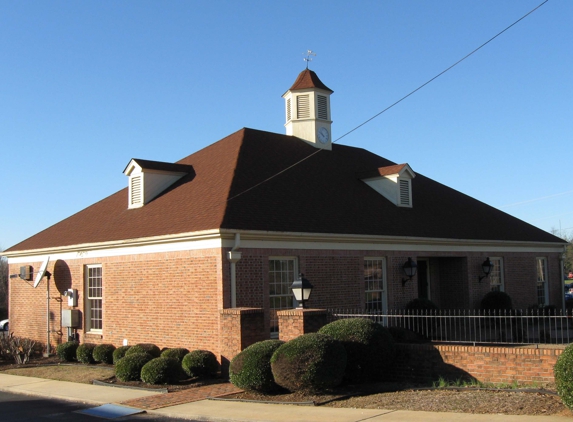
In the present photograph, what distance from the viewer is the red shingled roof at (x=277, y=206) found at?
17.8m

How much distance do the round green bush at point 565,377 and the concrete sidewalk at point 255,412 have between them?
1.01ft

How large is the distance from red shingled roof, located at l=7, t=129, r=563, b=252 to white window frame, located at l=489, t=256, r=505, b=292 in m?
1.01

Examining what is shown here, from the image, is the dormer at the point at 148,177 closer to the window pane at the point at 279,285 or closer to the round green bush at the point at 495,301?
the window pane at the point at 279,285

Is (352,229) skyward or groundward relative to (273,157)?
groundward

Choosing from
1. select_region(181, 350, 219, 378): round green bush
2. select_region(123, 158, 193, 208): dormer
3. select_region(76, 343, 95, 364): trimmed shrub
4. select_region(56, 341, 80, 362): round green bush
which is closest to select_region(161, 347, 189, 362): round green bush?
select_region(181, 350, 219, 378): round green bush

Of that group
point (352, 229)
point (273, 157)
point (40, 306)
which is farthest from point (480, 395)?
point (40, 306)

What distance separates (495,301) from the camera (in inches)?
924

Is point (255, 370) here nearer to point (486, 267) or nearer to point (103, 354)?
point (103, 354)

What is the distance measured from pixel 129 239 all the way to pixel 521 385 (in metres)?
11.7

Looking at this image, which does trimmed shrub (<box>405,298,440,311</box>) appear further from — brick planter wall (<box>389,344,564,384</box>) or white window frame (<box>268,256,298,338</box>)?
brick planter wall (<box>389,344,564,384</box>)

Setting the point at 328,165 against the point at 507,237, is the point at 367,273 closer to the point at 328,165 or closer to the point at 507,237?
the point at 328,165

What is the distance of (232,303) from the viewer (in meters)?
16.0

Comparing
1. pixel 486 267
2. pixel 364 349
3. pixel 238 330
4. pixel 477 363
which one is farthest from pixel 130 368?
pixel 486 267

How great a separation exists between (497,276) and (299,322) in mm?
13894
